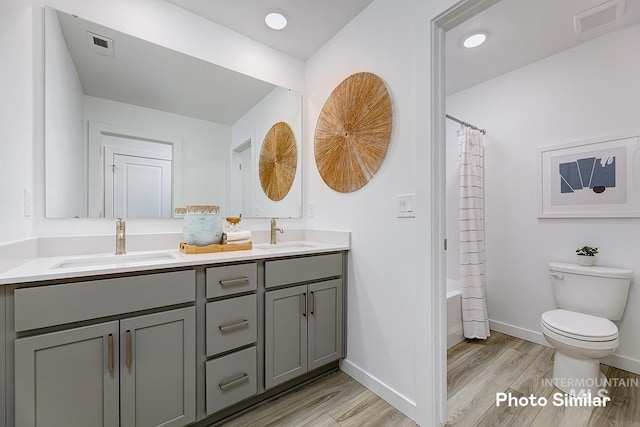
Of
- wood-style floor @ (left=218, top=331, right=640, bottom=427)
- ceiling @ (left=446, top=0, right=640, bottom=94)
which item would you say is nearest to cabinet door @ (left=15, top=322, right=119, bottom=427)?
wood-style floor @ (left=218, top=331, right=640, bottom=427)

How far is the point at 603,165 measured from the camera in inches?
78.0

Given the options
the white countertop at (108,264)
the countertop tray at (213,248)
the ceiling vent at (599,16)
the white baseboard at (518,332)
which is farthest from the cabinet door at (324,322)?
the ceiling vent at (599,16)

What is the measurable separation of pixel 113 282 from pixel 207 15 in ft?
5.81

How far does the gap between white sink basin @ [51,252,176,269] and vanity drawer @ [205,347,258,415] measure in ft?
1.98

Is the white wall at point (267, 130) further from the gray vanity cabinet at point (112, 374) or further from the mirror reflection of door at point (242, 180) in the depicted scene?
the gray vanity cabinet at point (112, 374)

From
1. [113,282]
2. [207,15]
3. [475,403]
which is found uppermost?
[207,15]

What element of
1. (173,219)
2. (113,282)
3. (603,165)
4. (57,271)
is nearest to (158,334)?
(113,282)

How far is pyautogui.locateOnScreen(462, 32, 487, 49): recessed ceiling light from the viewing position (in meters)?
1.94

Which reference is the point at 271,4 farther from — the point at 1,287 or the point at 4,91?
the point at 1,287

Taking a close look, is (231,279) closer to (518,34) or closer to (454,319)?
(454,319)

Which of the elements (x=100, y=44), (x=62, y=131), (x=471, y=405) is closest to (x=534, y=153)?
(x=471, y=405)

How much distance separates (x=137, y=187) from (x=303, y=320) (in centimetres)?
129

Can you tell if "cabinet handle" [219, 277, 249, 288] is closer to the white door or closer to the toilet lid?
the white door

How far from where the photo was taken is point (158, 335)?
1.17m
